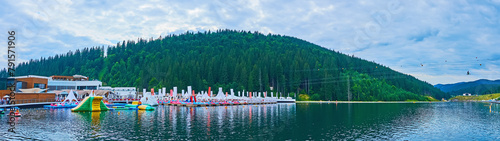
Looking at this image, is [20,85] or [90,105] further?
[20,85]

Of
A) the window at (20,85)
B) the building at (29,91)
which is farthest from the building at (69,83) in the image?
the window at (20,85)

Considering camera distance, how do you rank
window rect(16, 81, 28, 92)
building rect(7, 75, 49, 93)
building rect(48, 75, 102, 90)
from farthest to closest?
building rect(48, 75, 102, 90) < building rect(7, 75, 49, 93) < window rect(16, 81, 28, 92)

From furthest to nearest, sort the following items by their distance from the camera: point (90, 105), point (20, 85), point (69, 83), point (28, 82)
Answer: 1. point (69, 83)
2. point (28, 82)
3. point (20, 85)
4. point (90, 105)

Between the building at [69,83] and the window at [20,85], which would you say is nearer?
the window at [20,85]

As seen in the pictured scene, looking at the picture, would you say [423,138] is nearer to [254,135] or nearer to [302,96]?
[254,135]

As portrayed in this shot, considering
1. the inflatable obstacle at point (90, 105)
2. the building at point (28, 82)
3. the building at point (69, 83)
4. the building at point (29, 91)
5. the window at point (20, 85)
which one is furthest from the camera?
the building at point (69, 83)

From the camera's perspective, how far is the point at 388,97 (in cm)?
17112

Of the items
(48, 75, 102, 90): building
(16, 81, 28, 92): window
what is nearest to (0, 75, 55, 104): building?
(16, 81, 28, 92): window

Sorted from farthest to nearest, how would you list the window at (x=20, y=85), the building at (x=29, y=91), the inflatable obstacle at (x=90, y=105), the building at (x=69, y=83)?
the building at (x=69, y=83) < the window at (x=20, y=85) < the building at (x=29, y=91) < the inflatable obstacle at (x=90, y=105)

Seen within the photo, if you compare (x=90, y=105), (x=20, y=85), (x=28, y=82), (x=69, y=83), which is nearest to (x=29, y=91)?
(x=20, y=85)

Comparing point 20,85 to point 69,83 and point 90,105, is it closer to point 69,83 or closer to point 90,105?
point 69,83

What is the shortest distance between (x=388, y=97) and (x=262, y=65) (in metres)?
71.7

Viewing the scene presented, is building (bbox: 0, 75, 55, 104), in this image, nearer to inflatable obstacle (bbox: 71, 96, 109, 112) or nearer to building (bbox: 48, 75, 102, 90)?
inflatable obstacle (bbox: 71, 96, 109, 112)

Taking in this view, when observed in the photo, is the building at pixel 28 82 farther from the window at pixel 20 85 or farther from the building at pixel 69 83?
the building at pixel 69 83
